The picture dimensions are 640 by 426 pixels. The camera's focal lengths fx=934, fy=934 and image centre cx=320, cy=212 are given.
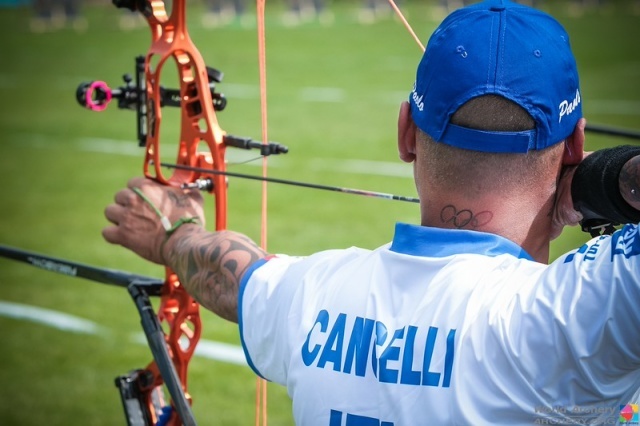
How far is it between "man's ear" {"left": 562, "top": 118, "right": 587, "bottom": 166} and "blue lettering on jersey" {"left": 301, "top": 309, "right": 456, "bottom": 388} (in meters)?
0.48

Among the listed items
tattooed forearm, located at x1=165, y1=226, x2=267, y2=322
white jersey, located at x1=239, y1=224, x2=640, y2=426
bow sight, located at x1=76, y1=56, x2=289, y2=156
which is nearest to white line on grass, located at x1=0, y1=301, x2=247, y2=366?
bow sight, located at x1=76, y1=56, x2=289, y2=156

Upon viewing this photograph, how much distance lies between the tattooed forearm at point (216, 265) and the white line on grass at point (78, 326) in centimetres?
309

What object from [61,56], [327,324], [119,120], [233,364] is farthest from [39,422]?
[61,56]

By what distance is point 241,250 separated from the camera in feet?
6.96

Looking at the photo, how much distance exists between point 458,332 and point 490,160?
1.08ft

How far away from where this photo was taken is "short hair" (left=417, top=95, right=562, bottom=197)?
172 centimetres

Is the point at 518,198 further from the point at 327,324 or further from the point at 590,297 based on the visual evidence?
the point at 327,324

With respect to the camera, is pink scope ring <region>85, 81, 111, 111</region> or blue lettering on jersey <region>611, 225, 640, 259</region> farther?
pink scope ring <region>85, 81, 111, 111</region>

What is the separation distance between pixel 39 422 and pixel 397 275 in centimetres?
342

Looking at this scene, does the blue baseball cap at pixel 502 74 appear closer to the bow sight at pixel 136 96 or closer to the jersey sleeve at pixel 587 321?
the jersey sleeve at pixel 587 321

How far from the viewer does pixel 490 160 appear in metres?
1.72

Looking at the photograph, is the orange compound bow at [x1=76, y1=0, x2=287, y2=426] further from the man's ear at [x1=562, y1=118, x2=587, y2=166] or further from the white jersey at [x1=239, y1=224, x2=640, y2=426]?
the man's ear at [x1=562, y1=118, x2=587, y2=166]

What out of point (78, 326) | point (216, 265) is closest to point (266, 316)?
point (216, 265)

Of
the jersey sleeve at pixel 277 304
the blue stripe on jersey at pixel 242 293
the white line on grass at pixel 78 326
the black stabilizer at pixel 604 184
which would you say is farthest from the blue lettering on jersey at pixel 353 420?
the white line on grass at pixel 78 326
